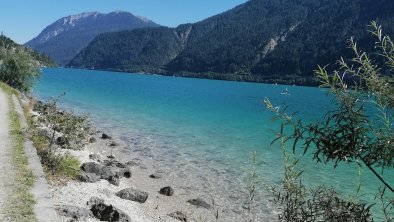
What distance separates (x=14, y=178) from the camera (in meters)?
14.7

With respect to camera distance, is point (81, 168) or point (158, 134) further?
point (158, 134)

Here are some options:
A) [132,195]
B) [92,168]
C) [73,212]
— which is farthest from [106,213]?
[92,168]

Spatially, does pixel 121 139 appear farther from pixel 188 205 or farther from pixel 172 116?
pixel 172 116

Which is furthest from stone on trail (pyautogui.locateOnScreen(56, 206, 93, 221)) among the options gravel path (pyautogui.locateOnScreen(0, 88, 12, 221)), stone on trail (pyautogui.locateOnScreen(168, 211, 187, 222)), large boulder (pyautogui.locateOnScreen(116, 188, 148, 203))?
large boulder (pyautogui.locateOnScreen(116, 188, 148, 203))

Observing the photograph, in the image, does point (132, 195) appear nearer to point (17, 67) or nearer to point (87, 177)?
point (87, 177)

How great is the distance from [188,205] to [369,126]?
684 inches

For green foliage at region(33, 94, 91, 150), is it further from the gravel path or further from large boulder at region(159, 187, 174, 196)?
large boulder at region(159, 187, 174, 196)

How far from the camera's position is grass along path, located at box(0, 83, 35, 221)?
11.6 m

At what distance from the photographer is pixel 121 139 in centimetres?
4188

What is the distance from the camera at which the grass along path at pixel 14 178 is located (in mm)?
11550

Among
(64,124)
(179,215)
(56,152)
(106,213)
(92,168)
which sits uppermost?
(64,124)

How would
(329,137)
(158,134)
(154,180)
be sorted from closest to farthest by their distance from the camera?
(329,137), (154,180), (158,134)

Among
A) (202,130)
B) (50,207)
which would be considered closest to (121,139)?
(202,130)

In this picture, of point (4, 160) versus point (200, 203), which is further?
point (200, 203)
